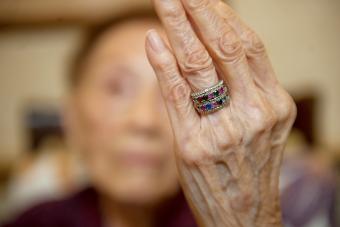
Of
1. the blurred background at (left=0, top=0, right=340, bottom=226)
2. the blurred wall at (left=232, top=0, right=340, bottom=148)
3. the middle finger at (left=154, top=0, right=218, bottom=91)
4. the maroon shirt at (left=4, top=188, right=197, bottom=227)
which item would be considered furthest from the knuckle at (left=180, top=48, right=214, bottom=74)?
the blurred background at (left=0, top=0, right=340, bottom=226)

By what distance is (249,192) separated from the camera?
Answer: 468 millimetres

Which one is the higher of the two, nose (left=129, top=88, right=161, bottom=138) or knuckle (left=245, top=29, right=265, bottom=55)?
knuckle (left=245, top=29, right=265, bottom=55)

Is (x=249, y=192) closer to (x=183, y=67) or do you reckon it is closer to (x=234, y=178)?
(x=234, y=178)

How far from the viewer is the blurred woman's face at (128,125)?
0.91 meters

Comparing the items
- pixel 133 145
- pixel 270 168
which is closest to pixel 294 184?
pixel 133 145

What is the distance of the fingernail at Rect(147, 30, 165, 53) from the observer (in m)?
0.44

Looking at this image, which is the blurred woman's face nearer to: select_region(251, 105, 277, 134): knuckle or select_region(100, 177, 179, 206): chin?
select_region(100, 177, 179, 206): chin

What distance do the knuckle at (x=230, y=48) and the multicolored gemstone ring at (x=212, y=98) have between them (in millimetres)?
26

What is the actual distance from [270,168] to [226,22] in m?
0.16

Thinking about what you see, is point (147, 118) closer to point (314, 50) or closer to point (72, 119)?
point (72, 119)

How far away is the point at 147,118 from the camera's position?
0.90 metres

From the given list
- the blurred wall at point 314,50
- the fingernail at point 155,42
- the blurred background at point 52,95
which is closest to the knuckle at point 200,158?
the fingernail at point 155,42

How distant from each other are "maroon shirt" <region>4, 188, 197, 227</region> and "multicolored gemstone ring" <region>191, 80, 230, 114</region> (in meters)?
0.57

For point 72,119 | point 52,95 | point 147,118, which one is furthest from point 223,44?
point 52,95
